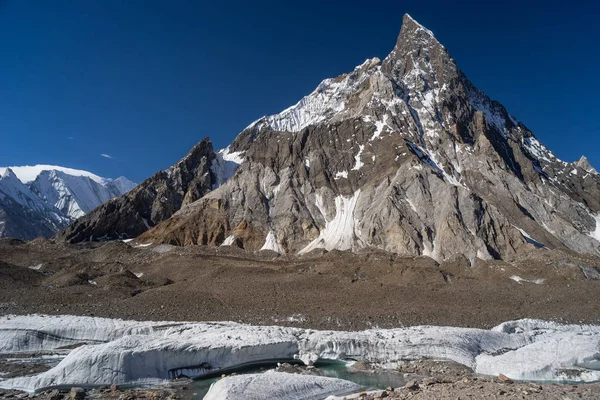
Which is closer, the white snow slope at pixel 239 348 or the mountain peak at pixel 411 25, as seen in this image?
the white snow slope at pixel 239 348

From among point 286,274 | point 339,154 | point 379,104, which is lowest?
point 286,274

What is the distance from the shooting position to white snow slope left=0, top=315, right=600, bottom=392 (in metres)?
19.0

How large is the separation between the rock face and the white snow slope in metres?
83.8

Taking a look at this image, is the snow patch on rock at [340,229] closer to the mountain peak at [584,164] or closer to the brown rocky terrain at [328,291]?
the brown rocky terrain at [328,291]

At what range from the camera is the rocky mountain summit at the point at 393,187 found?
3187 inches

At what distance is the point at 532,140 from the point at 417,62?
148ft

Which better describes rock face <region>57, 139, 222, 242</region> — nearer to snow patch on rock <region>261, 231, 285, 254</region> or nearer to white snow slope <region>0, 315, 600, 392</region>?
snow patch on rock <region>261, 231, 285, 254</region>

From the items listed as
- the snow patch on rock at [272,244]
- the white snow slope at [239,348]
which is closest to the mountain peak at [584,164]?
the snow patch on rock at [272,244]

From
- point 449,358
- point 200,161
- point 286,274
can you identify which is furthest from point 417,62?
point 449,358

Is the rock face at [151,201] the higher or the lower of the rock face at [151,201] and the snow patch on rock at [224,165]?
the lower

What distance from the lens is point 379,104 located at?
394ft

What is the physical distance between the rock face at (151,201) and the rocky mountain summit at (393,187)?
1.17ft

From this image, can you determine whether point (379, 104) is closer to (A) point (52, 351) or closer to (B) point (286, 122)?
(B) point (286, 122)

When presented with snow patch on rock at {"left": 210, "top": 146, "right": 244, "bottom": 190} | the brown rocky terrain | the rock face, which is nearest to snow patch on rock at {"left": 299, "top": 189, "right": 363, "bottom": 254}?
the brown rocky terrain
